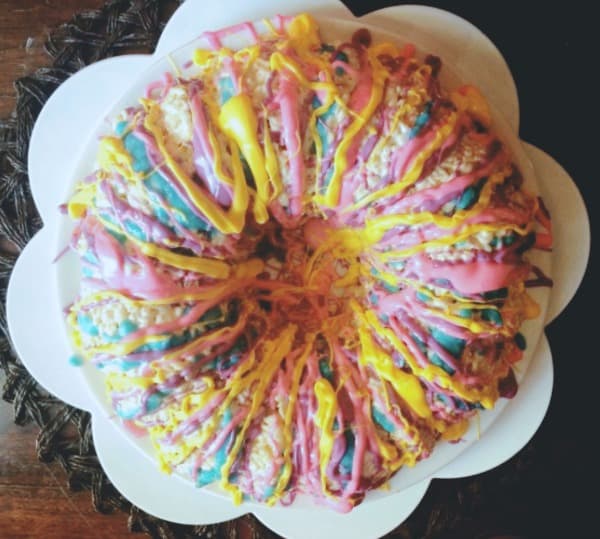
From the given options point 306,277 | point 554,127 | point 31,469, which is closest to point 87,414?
point 31,469

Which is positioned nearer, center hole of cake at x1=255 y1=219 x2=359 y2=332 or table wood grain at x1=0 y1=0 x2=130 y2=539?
center hole of cake at x1=255 y1=219 x2=359 y2=332

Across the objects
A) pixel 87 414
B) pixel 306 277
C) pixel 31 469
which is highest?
pixel 306 277

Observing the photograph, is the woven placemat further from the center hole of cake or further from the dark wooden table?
the center hole of cake

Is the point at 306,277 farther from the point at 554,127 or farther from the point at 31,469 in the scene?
the point at 31,469

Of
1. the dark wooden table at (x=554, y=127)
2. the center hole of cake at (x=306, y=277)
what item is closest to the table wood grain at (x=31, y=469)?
the dark wooden table at (x=554, y=127)

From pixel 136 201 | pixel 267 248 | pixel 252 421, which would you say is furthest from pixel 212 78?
pixel 252 421

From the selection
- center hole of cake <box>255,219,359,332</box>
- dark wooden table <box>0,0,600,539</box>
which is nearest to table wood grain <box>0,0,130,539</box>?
dark wooden table <box>0,0,600,539</box>

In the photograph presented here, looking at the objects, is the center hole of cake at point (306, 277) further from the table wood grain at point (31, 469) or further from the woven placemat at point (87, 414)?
the table wood grain at point (31, 469)
